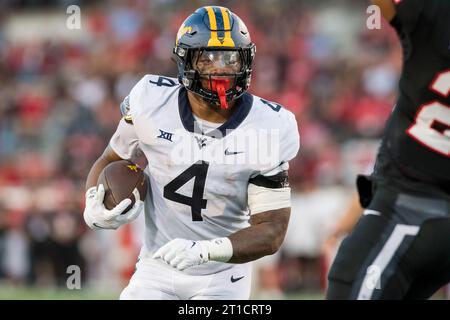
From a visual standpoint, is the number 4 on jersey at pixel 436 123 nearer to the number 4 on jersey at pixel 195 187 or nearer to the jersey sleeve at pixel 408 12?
the jersey sleeve at pixel 408 12

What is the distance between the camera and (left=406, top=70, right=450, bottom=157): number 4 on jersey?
340 centimetres

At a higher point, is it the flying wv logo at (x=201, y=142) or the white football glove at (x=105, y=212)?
the flying wv logo at (x=201, y=142)

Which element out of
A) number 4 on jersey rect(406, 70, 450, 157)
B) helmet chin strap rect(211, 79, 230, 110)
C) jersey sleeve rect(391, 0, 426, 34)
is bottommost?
helmet chin strap rect(211, 79, 230, 110)

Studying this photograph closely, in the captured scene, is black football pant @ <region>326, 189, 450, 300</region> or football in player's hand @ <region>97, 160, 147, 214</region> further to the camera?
football in player's hand @ <region>97, 160, 147, 214</region>

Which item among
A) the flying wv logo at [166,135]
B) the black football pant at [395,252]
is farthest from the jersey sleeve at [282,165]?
the black football pant at [395,252]

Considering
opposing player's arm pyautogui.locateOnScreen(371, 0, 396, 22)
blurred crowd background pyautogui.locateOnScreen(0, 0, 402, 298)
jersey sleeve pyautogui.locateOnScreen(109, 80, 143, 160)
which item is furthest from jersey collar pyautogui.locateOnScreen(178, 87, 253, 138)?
blurred crowd background pyautogui.locateOnScreen(0, 0, 402, 298)

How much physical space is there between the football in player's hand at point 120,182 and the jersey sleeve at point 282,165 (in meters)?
0.54

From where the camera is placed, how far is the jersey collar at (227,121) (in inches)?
169

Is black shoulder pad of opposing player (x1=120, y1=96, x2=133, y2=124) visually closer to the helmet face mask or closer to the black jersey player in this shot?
the helmet face mask

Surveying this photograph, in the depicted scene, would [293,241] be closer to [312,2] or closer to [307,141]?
[307,141]

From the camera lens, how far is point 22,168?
11891 mm

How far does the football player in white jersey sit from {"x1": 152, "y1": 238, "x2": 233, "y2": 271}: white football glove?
0.26 m

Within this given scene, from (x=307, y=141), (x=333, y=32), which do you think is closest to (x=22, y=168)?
(x=307, y=141)
